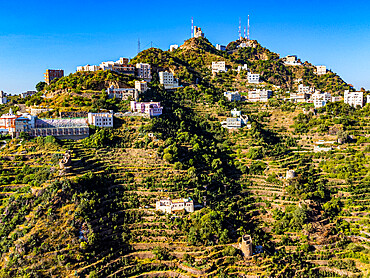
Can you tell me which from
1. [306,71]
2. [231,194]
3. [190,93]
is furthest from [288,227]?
[306,71]

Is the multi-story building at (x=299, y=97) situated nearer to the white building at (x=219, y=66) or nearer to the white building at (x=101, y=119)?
the white building at (x=219, y=66)

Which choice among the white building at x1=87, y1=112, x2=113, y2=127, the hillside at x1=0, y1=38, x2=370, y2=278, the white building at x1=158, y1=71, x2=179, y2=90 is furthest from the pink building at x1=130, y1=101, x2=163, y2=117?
the white building at x1=158, y1=71, x2=179, y2=90

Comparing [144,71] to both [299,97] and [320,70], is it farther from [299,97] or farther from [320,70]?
[320,70]

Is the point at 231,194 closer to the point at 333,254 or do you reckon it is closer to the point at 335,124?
the point at 333,254

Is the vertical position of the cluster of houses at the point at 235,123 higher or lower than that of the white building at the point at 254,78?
lower

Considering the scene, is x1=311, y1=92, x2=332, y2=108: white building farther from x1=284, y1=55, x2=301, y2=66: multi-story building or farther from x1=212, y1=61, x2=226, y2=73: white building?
x1=284, y1=55, x2=301, y2=66: multi-story building

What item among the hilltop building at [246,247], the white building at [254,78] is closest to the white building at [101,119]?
the hilltop building at [246,247]

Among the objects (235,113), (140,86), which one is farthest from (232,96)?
(140,86)
